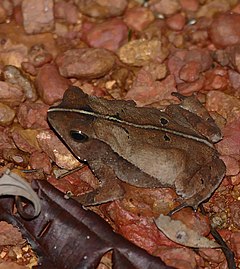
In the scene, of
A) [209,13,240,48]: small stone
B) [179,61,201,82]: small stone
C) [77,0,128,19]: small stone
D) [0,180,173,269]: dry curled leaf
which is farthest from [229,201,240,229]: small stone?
[77,0,128,19]: small stone

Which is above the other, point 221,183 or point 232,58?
point 232,58

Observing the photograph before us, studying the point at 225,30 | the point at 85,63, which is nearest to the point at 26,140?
the point at 85,63

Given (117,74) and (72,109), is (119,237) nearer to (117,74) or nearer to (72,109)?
(72,109)

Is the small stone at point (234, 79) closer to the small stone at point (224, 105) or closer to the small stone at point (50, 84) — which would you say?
the small stone at point (224, 105)

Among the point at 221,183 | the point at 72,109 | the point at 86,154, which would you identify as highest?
the point at 72,109

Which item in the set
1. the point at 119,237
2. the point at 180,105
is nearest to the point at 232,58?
the point at 180,105

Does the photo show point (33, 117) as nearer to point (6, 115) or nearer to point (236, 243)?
point (6, 115)

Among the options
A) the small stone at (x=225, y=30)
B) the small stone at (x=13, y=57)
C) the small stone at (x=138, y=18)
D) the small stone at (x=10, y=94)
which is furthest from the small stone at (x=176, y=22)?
the small stone at (x=10, y=94)
